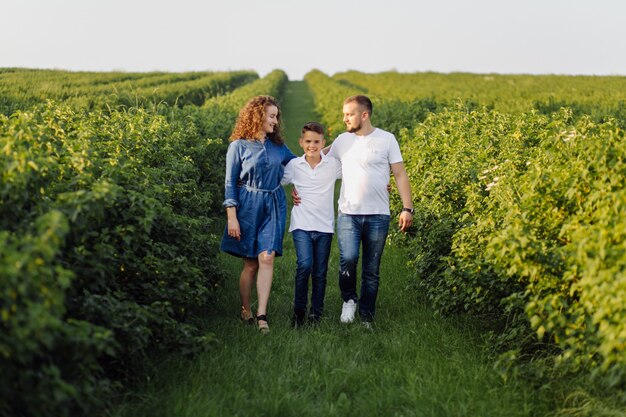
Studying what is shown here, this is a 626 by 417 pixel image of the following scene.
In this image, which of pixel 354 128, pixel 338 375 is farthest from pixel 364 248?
pixel 338 375

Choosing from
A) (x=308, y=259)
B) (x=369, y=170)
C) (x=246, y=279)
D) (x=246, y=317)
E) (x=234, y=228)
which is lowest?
(x=246, y=317)

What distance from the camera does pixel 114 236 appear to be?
4.58 meters

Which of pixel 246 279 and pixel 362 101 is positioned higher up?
pixel 362 101

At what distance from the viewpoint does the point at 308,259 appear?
6.08 metres

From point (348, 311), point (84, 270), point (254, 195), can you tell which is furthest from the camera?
point (348, 311)

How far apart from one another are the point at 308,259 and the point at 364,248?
0.53 m

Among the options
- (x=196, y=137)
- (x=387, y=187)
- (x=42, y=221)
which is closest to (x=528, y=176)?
(x=387, y=187)

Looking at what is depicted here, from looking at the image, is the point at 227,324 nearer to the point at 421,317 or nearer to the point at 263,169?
the point at 263,169

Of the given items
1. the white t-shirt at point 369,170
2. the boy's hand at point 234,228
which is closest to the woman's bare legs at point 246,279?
the boy's hand at point 234,228

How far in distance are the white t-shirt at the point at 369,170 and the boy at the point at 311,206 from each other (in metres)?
0.18

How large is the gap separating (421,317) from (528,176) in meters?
2.01

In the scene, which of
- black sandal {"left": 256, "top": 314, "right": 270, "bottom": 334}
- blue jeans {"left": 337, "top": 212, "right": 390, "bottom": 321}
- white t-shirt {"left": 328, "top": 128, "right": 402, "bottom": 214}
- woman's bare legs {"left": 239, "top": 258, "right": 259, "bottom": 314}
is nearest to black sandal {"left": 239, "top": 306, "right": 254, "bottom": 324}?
woman's bare legs {"left": 239, "top": 258, "right": 259, "bottom": 314}

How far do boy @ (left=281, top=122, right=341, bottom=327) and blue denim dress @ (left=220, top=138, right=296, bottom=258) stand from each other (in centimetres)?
17

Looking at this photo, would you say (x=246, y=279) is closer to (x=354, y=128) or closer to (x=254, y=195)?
(x=254, y=195)
